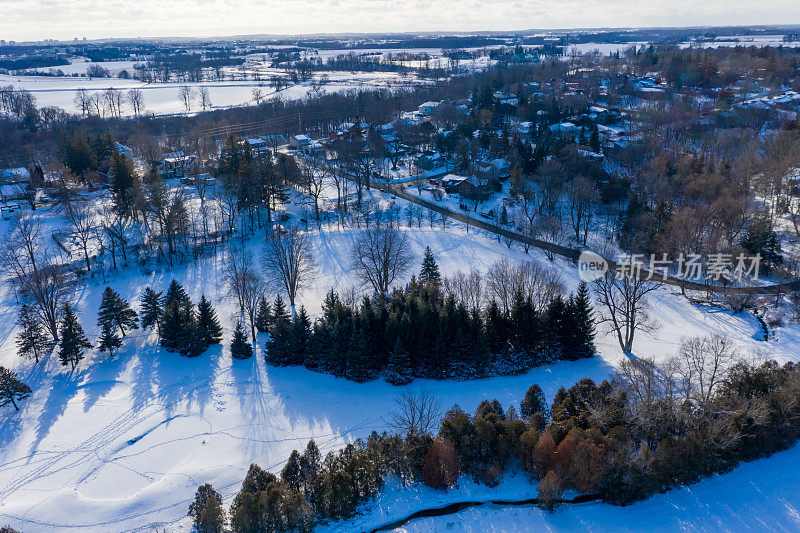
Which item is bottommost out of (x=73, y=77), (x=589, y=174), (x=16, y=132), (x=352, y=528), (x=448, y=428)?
(x=352, y=528)

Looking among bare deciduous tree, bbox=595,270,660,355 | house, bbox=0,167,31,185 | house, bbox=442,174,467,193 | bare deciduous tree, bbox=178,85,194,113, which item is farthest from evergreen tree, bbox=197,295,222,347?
bare deciduous tree, bbox=178,85,194,113

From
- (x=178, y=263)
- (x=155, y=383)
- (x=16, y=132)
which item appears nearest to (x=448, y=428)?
(x=155, y=383)

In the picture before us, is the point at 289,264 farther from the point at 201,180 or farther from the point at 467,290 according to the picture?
the point at 201,180

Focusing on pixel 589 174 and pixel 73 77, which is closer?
pixel 589 174

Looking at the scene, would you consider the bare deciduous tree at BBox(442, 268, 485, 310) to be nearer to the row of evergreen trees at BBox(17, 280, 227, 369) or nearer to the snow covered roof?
the row of evergreen trees at BBox(17, 280, 227, 369)

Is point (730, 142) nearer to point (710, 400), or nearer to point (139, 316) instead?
point (710, 400)

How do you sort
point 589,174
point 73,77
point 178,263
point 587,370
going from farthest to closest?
1. point 73,77
2. point 589,174
3. point 178,263
4. point 587,370

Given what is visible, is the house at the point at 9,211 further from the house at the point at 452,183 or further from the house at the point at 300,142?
the house at the point at 452,183

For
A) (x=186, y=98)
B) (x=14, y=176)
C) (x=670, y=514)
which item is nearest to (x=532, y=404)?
(x=670, y=514)
